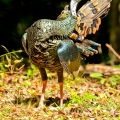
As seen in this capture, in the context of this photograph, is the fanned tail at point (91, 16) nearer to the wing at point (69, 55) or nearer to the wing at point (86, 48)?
the wing at point (86, 48)

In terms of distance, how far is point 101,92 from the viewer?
8227 millimetres

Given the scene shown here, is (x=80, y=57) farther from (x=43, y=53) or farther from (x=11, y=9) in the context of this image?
(x=11, y=9)

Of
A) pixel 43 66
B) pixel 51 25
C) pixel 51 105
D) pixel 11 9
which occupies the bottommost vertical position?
pixel 51 105

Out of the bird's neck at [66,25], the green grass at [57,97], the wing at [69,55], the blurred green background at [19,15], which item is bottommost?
the green grass at [57,97]

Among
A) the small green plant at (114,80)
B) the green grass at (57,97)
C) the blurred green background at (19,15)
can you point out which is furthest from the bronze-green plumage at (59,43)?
the blurred green background at (19,15)

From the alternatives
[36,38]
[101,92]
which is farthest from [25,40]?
[101,92]

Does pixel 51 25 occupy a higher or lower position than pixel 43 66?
higher

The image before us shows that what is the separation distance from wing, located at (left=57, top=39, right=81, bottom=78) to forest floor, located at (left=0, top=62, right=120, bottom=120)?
0.61 metres

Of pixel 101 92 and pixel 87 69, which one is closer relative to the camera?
pixel 101 92

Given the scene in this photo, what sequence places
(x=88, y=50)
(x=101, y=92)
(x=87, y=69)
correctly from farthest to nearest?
1. (x=87, y=69)
2. (x=101, y=92)
3. (x=88, y=50)

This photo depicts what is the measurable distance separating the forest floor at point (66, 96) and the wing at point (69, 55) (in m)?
0.61

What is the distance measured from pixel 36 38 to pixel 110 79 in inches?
113

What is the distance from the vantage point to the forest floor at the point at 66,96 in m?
6.50

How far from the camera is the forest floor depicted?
21.3ft
